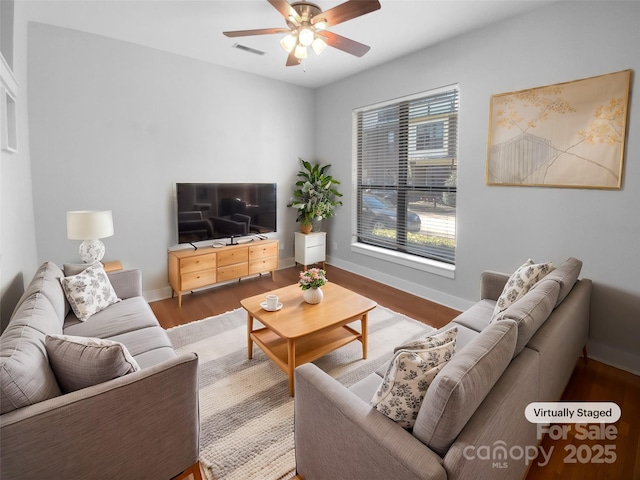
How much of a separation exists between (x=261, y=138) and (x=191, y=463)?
405 cm

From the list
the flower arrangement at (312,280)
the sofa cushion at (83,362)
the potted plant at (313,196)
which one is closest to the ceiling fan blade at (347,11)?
the flower arrangement at (312,280)

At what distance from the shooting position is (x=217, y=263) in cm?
405

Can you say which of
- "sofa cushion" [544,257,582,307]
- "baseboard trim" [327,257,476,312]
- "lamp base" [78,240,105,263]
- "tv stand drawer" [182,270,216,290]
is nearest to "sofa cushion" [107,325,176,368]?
"lamp base" [78,240,105,263]

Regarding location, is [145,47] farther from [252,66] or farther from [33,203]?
[33,203]

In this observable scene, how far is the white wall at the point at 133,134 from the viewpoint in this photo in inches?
124

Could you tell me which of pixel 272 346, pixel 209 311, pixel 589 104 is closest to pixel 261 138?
pixel 209 311

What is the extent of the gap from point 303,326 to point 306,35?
7.03 ft

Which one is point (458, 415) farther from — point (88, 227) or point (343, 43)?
point (88, 227)

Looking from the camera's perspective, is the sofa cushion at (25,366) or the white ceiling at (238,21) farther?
the white ceiling at (238,21)

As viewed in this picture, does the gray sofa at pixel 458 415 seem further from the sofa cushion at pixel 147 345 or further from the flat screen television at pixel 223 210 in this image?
the flat screen television at pixel 223 210

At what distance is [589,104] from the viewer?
2512 mm

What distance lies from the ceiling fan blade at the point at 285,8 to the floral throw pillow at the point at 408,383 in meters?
2.27

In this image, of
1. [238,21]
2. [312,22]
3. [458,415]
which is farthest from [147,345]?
[238,21]

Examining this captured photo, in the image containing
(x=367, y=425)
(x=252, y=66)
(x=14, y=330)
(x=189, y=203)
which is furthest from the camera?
(x=252, y=66)
